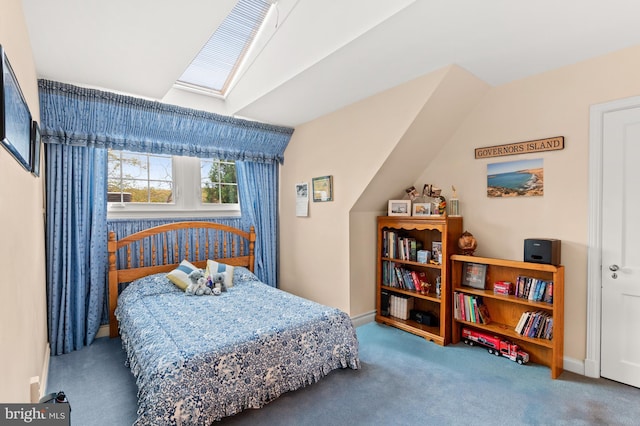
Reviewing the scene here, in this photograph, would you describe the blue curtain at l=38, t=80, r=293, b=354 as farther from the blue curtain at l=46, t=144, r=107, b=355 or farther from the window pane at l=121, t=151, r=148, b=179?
the window pane at l=121, t=151, r=148, b=179

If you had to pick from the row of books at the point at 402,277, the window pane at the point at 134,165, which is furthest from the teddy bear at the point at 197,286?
the row of books at the point at 402,277

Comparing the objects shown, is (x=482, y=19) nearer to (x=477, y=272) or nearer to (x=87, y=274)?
(x=477, y=272)

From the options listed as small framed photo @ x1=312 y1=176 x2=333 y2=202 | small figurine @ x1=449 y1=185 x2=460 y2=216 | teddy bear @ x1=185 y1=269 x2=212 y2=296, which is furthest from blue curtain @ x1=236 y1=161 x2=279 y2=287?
small figurine @ x1=449 y1=185 x2=460 y2=216

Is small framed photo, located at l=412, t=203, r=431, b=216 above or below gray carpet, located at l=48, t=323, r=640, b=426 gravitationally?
above

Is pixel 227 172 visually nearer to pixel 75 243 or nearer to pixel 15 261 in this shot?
pixel 75 243

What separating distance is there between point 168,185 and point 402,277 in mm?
2838

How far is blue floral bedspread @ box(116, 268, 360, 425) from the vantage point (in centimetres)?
180

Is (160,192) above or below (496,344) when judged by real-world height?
above

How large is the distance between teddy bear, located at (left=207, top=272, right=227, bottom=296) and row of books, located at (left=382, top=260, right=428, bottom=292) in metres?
1.77

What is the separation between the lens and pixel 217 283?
328cm

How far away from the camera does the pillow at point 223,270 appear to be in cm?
344

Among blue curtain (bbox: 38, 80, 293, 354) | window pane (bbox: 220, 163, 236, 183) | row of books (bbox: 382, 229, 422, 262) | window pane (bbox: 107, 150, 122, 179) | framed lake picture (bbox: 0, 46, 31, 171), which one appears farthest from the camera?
window pane (bbox: 220, 163, 236, 183)

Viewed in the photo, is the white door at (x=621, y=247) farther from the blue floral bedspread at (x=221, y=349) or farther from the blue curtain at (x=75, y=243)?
the blue curtain at (x=75, y=243)

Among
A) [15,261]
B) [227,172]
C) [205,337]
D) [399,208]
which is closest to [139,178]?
[227,172]
